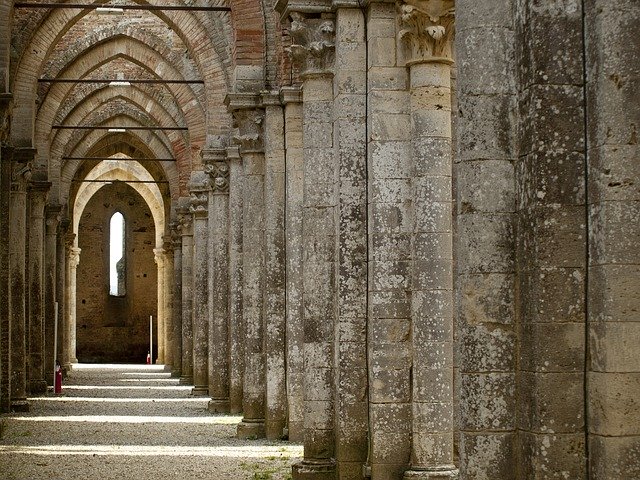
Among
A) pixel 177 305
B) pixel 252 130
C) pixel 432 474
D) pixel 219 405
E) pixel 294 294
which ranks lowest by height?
pixel 219 405

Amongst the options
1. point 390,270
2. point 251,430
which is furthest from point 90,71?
point 390,270

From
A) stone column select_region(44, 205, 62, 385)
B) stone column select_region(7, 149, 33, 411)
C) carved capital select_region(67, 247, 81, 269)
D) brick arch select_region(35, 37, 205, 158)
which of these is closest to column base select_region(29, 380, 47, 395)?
stone column select_region(44, 205, 62, 385)

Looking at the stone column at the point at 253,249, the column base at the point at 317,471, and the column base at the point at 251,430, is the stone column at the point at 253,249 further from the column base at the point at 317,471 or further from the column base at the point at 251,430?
the column base at the point at 317,471

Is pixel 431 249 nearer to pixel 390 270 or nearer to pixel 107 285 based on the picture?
pixel 390 270

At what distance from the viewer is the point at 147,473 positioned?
14.8 m

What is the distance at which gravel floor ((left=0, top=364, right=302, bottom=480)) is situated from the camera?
1484 cm

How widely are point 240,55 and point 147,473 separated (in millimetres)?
6800

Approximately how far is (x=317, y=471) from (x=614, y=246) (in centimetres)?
703

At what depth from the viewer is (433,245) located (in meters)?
11.4

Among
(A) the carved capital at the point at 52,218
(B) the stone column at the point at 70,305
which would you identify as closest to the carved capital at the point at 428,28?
(A) the carved capital at the point at 52,218

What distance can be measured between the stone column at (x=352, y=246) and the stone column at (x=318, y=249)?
82 cm

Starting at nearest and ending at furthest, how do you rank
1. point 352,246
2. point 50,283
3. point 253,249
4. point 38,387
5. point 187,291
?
1. point 352,246
2. point 253,249
3. point 38,387
4. point 50,283
5. point 187,291

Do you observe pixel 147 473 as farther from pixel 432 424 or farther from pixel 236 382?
pixel 236 382

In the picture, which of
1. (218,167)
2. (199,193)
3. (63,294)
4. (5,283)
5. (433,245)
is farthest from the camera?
(63,294)
